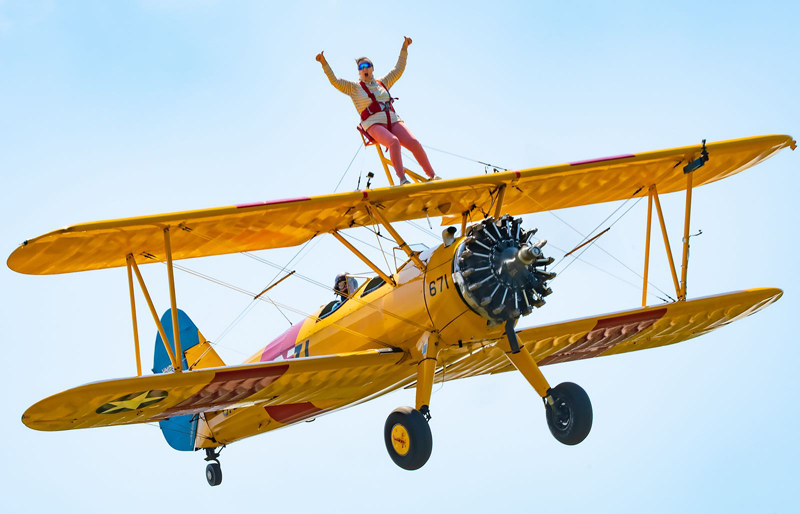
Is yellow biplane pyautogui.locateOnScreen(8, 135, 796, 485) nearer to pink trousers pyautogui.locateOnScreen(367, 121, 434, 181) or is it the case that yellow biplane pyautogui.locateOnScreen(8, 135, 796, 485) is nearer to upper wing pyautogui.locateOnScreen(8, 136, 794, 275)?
upper wing pyautogui.locateOnScreen(8, 136, 794, 275)

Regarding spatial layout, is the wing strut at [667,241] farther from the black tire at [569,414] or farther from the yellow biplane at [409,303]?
the black tire at [569,414]

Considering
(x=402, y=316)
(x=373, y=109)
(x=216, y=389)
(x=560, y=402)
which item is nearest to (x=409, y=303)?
(x=402, y=316)

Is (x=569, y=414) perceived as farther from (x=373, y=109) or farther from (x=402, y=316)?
(x=373, y=109)

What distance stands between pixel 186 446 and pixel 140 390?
5186 mm

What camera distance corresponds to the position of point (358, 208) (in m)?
11.2

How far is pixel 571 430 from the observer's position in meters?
10.7

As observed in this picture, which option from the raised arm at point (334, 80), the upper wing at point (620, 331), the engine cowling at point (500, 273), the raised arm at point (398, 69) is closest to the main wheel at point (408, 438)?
the engine cowling at point (500, 273)

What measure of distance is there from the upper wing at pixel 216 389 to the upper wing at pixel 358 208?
1566 mm

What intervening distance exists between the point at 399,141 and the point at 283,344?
308cm

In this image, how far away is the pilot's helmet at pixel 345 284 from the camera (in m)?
12.2

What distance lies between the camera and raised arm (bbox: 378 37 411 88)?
12281 millimetres

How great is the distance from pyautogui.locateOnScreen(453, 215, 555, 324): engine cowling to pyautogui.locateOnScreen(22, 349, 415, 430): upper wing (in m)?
1.35

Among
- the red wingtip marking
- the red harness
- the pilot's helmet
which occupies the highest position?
the red harness

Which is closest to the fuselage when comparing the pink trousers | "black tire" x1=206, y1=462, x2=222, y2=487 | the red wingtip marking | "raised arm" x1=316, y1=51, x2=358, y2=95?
the red wingtip marking
